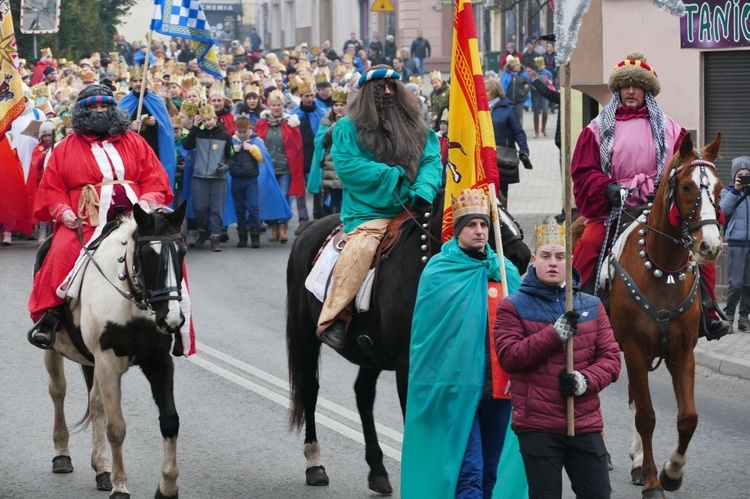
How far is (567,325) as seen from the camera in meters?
6.55

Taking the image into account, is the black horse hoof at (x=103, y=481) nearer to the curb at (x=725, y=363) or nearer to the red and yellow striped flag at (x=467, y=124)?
the red and yellow striped flag at (x=467, y=124)

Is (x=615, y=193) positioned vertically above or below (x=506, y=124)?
below

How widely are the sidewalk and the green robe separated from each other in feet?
Answer: 15.3

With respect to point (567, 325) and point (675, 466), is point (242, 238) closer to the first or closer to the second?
point (675, 466)

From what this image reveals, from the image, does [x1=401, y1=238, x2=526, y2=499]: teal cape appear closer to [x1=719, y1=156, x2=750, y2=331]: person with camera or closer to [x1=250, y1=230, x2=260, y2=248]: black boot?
[x1=719, y1=156, x2=750, y2=331]: person with camera

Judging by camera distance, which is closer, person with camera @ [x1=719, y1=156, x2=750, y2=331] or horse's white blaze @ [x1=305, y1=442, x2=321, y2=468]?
horse's white blaze @ [x1=305, y1=442, x2=321, y2=468]

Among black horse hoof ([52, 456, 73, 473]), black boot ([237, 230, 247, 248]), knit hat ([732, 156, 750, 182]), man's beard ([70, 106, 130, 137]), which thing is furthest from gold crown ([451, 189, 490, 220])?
black boot ([237, 230, 247, 248])

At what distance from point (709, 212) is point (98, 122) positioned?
12.8 ft

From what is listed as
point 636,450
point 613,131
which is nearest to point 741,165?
point 613,131

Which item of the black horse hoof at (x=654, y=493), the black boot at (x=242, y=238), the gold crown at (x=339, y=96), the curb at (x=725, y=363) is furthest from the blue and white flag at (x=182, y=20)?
the black horse hoof at (x=654, y=493)

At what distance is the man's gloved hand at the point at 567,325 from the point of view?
21.5 ft

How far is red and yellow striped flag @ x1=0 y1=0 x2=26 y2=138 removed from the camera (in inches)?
595

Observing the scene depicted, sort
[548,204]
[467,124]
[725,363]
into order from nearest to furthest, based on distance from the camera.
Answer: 1. [467,124]
2. [725,363]
3. [548,204]

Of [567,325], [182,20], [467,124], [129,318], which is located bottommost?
[129,318]
